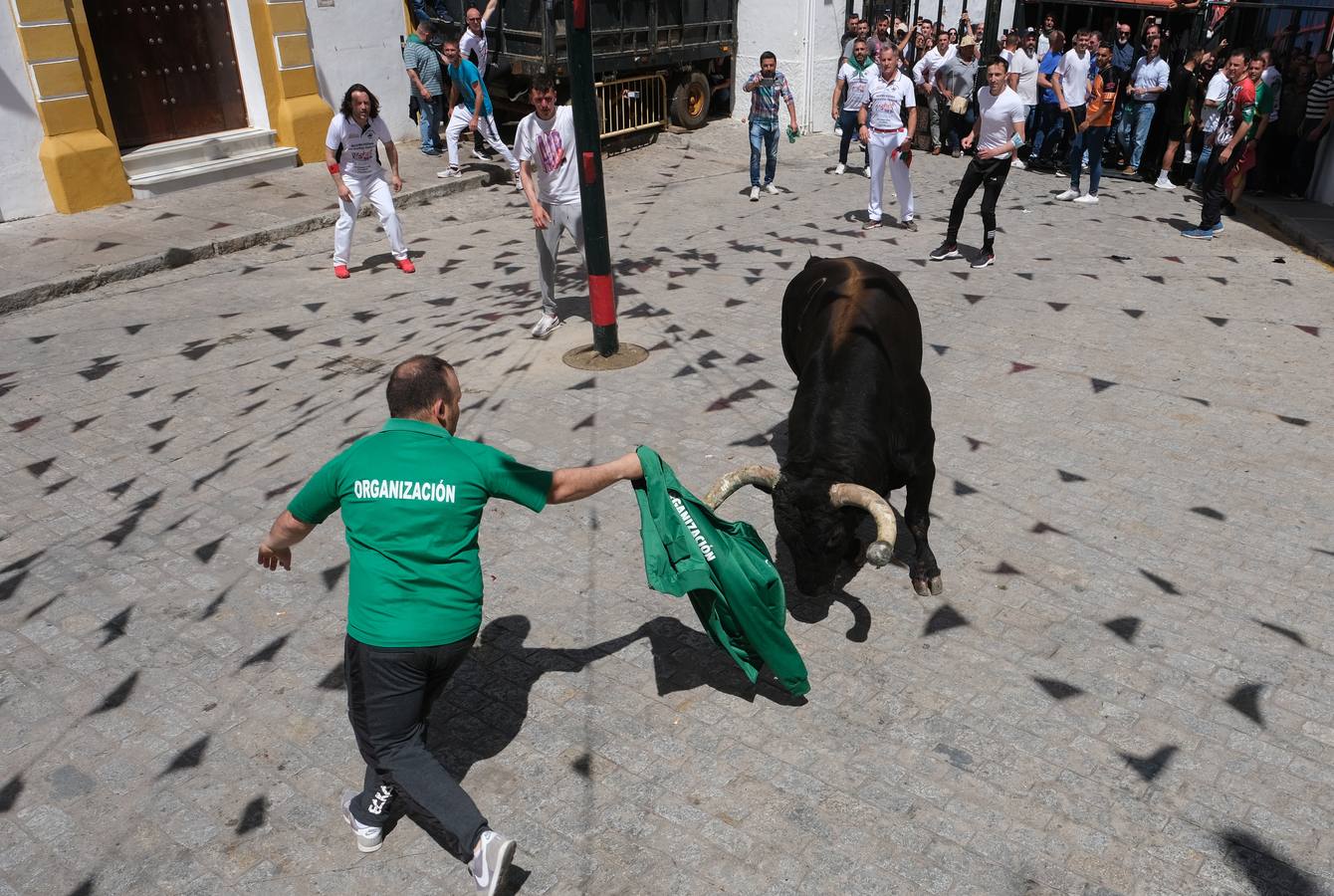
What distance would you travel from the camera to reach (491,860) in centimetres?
347

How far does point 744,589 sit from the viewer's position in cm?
430

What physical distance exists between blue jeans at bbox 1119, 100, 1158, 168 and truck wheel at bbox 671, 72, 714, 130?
23.0 feet

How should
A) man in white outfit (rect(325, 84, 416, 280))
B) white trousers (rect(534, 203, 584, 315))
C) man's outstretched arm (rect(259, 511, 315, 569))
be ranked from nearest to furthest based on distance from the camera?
man's outstretched arm (rect(259, 511, 315, 569)) < white trousers (rect(534, 203, 584, 315)) < man in white outfit (rect(325, 84, 416, 280))

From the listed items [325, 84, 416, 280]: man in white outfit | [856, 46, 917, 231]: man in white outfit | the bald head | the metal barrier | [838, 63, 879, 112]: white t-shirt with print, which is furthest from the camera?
the metal barrier

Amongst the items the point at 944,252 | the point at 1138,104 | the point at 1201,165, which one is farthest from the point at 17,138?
the point at 1201,165

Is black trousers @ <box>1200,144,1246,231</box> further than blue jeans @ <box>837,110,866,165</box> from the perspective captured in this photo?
No

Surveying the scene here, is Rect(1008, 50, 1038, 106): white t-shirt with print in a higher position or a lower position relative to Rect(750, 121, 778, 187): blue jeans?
higher

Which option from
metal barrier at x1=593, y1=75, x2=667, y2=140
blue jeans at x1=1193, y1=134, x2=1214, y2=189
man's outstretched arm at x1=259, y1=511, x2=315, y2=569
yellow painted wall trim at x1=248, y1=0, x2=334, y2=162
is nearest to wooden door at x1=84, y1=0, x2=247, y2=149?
yellow painted wall trim at x1=248, y1=0, x2=334, y2=162

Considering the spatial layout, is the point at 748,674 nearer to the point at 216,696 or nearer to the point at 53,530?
the point at 216,696

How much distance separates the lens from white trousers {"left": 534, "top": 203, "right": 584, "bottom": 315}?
8.94m

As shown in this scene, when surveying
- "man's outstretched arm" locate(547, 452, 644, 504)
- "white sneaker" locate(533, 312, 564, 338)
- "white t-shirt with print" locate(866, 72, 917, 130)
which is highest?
"white t-shirt with print" locate(866, 72, 917, 130)

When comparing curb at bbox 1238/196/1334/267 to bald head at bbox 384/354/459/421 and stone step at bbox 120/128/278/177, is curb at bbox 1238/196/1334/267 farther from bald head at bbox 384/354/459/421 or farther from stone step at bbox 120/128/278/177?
stone step at bbox 120/128/278/177

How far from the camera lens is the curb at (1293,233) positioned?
11414 mm

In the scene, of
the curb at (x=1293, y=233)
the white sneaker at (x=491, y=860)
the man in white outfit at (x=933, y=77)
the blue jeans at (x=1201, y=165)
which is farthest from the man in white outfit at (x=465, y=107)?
the white sneaker at (x=491, y=860)
